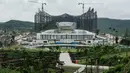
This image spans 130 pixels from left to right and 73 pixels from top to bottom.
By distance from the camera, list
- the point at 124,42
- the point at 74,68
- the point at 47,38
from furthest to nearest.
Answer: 1. the point at 47,38
2. the point at 124,42
3. the point at 74,68

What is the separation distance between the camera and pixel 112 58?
53031 mm

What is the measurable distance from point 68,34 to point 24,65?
8697 centimetres

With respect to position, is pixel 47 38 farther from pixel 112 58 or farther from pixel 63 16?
pixel 112 58

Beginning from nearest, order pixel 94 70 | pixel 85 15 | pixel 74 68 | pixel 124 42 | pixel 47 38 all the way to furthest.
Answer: pixel 94 70
pixel 74 68
pixel 124 42
pixel 47 38
pixel 85 15

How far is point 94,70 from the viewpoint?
4766 cm

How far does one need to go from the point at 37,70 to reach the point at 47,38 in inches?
3451

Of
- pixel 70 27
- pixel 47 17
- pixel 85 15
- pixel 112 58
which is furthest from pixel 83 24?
pixel 112 58

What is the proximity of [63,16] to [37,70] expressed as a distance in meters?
133

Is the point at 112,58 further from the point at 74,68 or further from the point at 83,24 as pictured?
the point at 83,24

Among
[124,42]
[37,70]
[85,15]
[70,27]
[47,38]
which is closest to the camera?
[37,70]

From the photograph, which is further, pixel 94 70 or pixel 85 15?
pixel 85 15

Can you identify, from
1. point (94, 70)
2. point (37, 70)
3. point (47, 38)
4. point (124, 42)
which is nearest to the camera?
point (37, 70)

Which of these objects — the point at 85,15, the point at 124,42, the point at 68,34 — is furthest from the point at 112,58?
the point at 85,15

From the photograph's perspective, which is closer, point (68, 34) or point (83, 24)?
point (68, 34)
